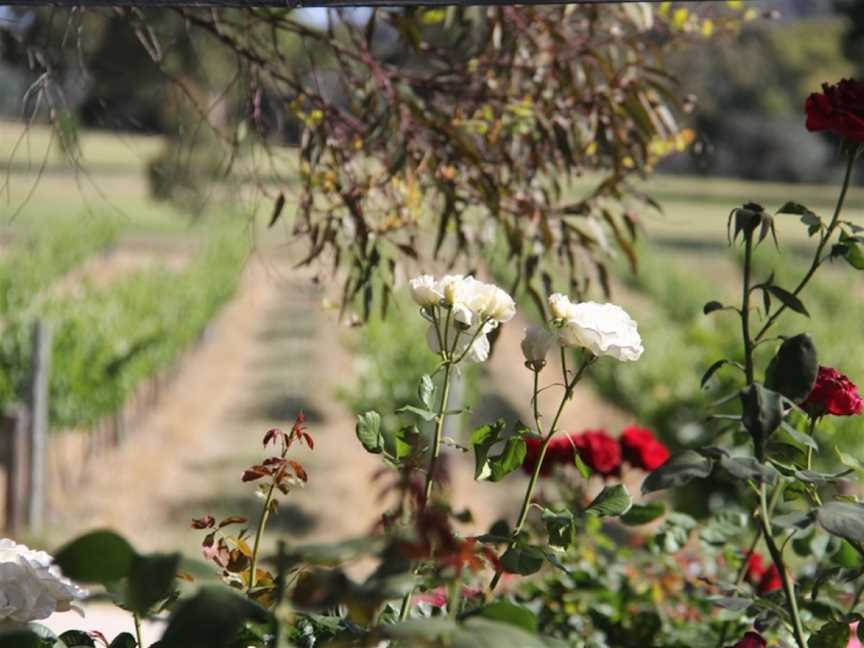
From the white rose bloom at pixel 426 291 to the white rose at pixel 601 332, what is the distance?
15 cm

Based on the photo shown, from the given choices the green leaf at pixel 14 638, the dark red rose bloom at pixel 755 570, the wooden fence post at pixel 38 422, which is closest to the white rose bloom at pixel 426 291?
the green leaf at pixel 14 638

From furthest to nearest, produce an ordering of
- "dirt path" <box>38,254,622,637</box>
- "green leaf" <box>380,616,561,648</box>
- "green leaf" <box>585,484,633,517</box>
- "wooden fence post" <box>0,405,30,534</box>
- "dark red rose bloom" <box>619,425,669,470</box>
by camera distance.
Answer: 1. "dirt path" <box>38,254,622,637</box>
2. "wooden fence post" <box>0,405,30,534</box>
3. "dark red rose bloom" <box>619,425,669,470</box>
4. "green leaf" <box>585,484,633,517</box>
5. "green leaf" <box>380,616,561,648</box>

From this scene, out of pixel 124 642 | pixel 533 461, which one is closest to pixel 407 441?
pixel 124 642

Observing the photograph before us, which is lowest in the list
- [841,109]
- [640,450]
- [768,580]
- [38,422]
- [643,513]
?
[38,422]

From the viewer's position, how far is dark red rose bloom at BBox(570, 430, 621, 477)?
2518 millimetres

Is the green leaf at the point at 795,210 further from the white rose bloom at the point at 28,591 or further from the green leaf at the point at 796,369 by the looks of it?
the white rose bloom at the point at 28,591

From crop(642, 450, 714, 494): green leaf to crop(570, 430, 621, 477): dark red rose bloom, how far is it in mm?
1314


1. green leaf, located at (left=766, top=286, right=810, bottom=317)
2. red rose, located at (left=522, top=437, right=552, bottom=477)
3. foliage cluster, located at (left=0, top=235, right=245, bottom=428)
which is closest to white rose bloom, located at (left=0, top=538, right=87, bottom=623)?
green leaf, located at (left=766, top=286, right=810, bottom=317)

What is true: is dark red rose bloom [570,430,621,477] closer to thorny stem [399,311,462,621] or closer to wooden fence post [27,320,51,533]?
thorny stem [399,311,462,621]

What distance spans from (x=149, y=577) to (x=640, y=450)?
1.82 m

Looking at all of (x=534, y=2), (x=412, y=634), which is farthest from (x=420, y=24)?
(x=412, y=634)

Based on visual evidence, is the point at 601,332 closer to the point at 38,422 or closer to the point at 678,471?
the point at 678,471

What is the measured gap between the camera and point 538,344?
140 centimetres

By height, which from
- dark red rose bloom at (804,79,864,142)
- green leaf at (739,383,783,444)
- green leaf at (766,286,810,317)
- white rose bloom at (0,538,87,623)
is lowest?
white rose bloom at (0,538,87,623)
